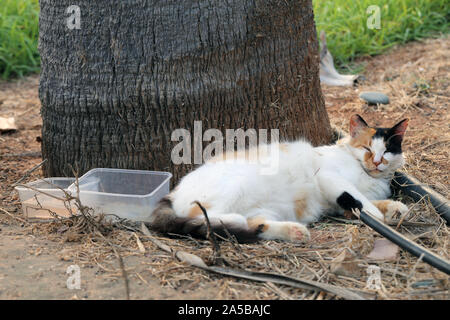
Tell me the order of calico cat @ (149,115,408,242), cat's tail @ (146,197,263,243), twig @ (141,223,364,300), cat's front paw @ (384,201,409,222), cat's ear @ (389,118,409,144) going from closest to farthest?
twig @ (141,223,364,300) < cat's tail @ (146,197,263,243) < calico cat @ (149,115,408,242) < cat's front paw @ (384,201,409,222) < cat's ear @ (389,118,409,144)

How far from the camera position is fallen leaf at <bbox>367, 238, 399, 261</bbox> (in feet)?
9.12

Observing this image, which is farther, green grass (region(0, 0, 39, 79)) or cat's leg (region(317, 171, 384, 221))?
green grass (region(0, 0, 39, 79))

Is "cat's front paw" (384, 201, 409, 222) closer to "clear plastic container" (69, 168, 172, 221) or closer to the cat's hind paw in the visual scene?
the cat's hind paw

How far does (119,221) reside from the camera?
3318 mm

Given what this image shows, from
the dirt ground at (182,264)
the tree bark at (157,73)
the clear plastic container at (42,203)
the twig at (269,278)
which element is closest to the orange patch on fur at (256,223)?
the dirt ground at (182,264)

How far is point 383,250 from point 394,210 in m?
0.51

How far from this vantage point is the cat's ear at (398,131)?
135 inches

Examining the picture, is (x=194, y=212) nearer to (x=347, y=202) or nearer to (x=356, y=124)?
(x=347, y=202)

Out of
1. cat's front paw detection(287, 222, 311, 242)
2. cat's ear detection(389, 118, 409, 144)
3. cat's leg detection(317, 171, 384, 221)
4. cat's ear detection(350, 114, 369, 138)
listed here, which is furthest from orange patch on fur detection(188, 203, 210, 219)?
cat's ear detection(389, 118, 409, 144)

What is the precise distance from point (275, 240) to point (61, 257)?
1190mm

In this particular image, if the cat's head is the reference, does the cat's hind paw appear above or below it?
below

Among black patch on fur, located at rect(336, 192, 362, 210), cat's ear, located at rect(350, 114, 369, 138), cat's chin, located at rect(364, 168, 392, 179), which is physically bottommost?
black patch on fur, located at rect(336, 192, 362, 210)

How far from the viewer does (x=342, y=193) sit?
133 inches

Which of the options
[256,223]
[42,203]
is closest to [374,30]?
[256,223]
